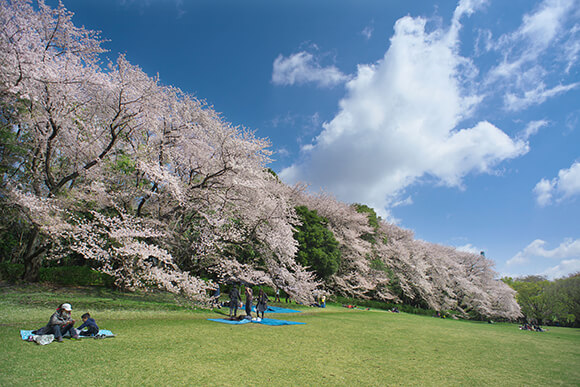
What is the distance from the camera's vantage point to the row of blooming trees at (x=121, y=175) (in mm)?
12766

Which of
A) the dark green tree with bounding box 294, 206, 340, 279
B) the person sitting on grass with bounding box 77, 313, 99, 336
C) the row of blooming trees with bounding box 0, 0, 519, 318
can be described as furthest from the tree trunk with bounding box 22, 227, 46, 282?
the dark green tree with bounding box 294, 206, 340, 279

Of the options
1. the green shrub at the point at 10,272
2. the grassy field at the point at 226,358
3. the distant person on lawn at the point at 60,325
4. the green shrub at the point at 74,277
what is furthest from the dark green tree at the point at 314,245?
the distant person on lawn at the point at 60,325

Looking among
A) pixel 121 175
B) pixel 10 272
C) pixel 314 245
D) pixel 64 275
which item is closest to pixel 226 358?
pixel 121 175

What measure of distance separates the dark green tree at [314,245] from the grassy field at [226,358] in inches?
532

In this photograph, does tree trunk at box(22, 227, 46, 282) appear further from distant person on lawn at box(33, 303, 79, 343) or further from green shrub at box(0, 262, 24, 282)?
distant person on lawn at box(33, 303, 79, 343)

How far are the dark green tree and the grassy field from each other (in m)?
13.5

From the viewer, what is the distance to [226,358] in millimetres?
6516

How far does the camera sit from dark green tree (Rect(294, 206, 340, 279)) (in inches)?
984

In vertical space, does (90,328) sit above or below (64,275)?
below

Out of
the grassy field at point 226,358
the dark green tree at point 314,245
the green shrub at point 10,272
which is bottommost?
the grassy field at point 226,358

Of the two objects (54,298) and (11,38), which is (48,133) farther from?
(54,298)

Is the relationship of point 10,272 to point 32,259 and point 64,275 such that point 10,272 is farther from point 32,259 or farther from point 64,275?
point 64,275

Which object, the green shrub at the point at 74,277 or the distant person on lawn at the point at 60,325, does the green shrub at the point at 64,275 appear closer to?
the green shrub at the point at 74,277

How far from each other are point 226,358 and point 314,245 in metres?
19.3
